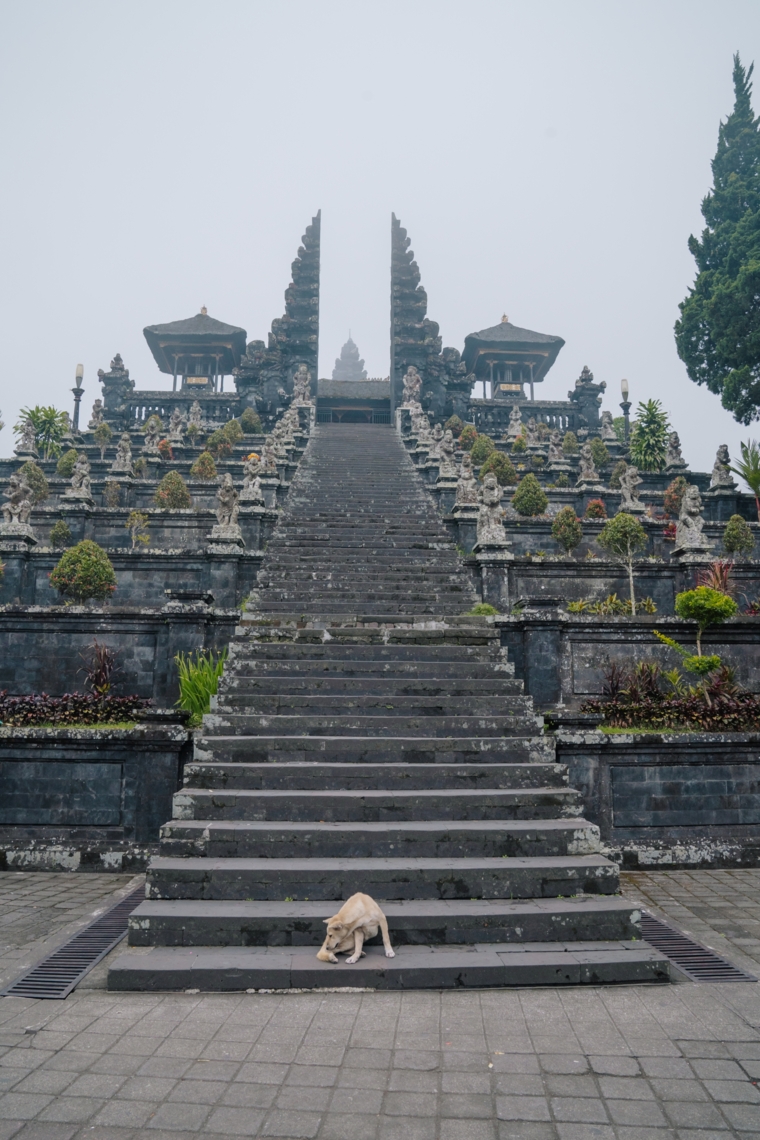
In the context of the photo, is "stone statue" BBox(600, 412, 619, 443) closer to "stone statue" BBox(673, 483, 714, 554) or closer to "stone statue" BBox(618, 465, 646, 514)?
"stone statue" BBox(618, 465, 646, 514)

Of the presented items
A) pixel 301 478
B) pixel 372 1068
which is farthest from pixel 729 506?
pixel 372 1068

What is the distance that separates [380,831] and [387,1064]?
8.53 feet

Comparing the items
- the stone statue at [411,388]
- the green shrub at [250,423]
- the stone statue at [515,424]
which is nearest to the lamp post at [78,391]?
the green shrub at [250,423]

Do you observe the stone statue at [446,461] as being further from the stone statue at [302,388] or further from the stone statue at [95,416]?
the stone statue at [95,416]

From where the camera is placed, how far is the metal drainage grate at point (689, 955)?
222 inches

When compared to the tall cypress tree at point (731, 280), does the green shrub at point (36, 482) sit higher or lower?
lower

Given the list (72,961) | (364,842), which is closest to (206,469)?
(364,842)

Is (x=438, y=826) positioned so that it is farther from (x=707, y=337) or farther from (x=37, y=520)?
(x=707, y=337)

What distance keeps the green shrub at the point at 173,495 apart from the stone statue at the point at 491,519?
883 centimetres

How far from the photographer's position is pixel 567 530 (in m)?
16.4

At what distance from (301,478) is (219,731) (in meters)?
13.4

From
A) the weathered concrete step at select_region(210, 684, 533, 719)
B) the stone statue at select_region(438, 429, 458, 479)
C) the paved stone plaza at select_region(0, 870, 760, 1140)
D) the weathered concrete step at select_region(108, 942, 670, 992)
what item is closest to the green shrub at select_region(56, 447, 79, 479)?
the stone statue at select_region(438, 429, 458, 479)

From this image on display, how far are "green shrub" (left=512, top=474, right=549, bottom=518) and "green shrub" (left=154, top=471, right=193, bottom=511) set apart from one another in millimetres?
8615

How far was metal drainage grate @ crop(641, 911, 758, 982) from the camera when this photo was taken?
5629 mm
